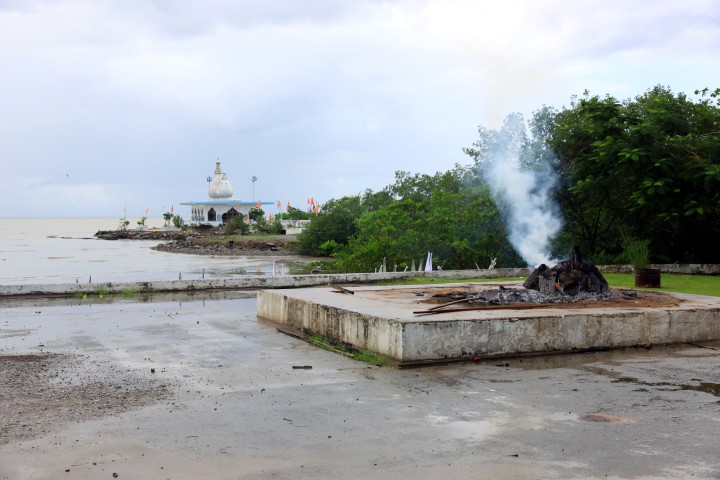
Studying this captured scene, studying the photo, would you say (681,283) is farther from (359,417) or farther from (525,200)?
(359,417)

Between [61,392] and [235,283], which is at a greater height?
[235,283]

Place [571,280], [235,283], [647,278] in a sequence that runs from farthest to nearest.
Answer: [235,283]
[647,278]
[571,280]

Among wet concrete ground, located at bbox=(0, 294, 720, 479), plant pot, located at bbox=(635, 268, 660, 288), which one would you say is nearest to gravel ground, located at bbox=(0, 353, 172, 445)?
wet concrete ground, located at bbox=(0, 294, 720, 479)

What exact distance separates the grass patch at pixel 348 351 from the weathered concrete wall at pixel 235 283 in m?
9.09

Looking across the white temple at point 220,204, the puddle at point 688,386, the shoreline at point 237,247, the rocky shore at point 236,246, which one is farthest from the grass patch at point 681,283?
the white temple at point 220,204

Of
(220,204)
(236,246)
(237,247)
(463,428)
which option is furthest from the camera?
(220,204)

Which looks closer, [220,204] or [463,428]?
[463,428]

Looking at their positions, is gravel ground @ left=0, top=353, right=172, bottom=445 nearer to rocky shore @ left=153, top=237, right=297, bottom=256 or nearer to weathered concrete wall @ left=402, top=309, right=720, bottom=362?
weathered concrete wall @ left=402, top=309, right=720, bottom=362

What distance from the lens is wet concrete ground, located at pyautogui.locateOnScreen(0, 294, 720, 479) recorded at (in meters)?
6.30

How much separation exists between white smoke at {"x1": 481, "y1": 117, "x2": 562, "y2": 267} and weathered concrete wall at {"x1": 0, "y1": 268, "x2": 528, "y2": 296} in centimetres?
110

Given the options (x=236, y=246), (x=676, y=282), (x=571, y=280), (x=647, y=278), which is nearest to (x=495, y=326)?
(x=571, y=280)

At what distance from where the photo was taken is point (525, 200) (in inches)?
1049

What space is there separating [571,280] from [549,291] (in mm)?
446

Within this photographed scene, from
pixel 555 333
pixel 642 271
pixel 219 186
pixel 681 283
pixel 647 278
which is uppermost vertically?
pixel 219 186
